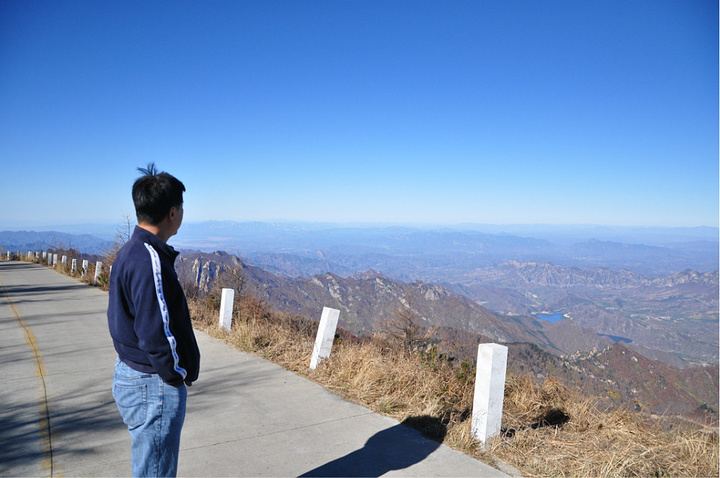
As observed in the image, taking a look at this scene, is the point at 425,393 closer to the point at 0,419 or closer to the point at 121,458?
the point at 121,458

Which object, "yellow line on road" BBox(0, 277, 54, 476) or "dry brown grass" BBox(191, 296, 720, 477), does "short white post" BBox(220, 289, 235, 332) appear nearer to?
"dry brown grass" BBox(191, 296, 720, 477)

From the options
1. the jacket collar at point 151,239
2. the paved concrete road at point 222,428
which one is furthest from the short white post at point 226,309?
→ the jacket collar at point 151,239

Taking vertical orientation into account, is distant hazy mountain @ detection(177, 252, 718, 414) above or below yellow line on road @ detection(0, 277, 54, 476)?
below

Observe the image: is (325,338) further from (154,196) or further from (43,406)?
(154,196)

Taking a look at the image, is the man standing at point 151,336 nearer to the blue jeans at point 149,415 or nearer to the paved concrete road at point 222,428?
the blue jeans at point 149,415

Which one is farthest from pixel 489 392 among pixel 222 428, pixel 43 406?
pixel 43 406

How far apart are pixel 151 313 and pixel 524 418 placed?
428 centimetres

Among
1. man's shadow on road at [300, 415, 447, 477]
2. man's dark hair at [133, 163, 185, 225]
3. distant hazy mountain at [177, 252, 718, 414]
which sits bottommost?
distant hazy mountain at [177, 252, 718, 414]

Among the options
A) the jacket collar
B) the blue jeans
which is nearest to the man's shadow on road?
the blue jeans

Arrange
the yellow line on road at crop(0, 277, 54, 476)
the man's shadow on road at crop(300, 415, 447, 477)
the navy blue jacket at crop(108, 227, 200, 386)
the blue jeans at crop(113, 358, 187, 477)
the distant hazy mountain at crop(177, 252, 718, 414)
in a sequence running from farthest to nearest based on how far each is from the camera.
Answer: the distant hazy mountain at crop(177, 252, 718, 414)
the yellow line on road at crop(0, 277, 54, 476)
the man's shadow on road at crop(300, 415, 447, 477)
the blue jeans at crop(113, 358, 187, 477)
the navy blue jacket at crop(108, 227, 200, 386)

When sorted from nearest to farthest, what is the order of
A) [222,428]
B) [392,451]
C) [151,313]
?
[151,313] < [392,451] < [222,428]

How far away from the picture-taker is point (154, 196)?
2.25m

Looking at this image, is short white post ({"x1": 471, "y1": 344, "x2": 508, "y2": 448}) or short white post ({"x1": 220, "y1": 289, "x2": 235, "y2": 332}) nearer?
short white post ({"x1": 471, "y1": 344, "x2": 508, "y2": 448})

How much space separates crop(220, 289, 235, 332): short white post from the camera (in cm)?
849
